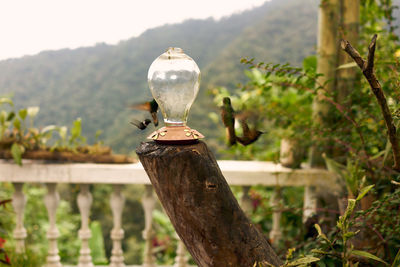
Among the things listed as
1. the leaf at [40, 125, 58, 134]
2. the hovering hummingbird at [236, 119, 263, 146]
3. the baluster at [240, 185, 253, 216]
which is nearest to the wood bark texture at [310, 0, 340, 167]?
the baluster at [240, 185, 253, 216]

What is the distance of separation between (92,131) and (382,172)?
3.66 m

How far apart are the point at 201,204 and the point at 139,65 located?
3.99 metres

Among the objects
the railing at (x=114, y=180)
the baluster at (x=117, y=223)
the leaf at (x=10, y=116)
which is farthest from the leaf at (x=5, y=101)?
the baluster at (x=117, y=223)

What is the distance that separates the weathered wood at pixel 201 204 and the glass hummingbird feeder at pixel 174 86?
27 millimetres

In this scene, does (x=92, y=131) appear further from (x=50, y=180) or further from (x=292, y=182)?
(x=292, y=182)

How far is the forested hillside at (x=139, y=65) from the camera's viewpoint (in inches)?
177

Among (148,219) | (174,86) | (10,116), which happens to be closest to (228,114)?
(174,86)

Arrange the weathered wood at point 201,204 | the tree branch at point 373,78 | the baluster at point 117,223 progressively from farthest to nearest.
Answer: the baluster at point 117,223 → the weathered wood at point 201,204 → the tree branch at point 373,78

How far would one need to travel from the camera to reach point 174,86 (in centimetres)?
102

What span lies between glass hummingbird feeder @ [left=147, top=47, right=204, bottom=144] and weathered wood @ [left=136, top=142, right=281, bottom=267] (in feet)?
0.09

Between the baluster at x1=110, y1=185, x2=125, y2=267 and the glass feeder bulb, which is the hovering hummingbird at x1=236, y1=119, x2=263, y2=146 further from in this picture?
the baluster at x1=110, y1=185, x2=125, y2=267

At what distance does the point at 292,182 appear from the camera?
6.65 ft

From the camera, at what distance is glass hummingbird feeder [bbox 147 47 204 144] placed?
101 cm

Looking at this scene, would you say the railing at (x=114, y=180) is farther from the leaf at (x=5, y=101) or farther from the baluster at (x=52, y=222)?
the leaf at (x=5, y=101)
